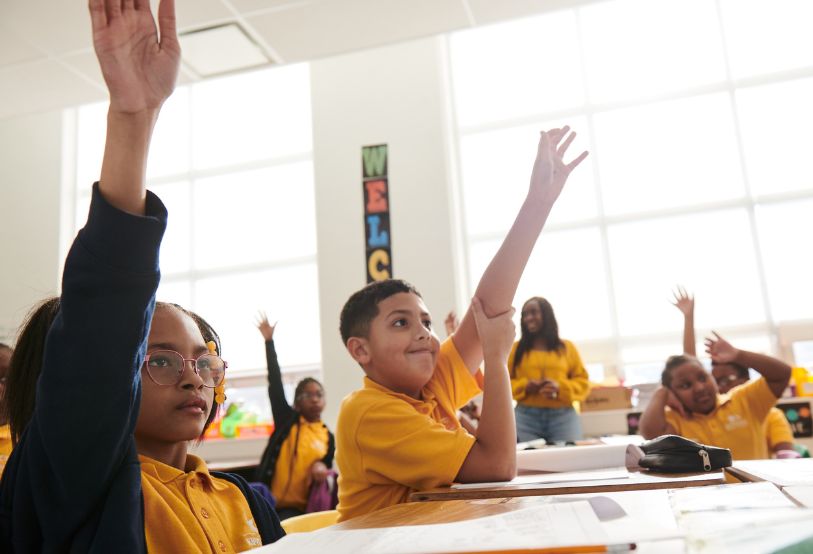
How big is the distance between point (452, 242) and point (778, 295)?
2.51m

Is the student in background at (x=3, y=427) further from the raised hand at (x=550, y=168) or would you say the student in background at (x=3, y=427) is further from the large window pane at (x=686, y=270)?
the large window pane at (x=686, y=270)

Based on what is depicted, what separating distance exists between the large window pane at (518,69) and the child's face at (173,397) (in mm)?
5160

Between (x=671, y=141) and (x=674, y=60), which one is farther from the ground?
(x=674, y=60)

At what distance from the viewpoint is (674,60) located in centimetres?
560

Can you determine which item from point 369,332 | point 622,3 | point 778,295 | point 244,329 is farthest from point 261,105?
point 369,332

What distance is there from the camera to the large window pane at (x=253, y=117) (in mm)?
6488

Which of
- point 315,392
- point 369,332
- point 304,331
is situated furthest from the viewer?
point 304,331

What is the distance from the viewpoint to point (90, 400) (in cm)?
80

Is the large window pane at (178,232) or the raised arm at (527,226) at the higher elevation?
the large window pane at (178,232)

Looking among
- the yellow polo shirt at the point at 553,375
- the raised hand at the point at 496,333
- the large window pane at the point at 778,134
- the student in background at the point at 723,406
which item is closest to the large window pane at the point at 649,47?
the large window pane at the point at 778,134

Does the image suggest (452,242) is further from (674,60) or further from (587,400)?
(674,60)

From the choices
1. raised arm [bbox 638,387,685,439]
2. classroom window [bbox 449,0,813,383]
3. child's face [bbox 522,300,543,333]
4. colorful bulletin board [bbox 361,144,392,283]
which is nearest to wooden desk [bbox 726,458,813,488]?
raised arm [bbox 638,387,685,439]

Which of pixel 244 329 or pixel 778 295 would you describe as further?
pixel 244 329

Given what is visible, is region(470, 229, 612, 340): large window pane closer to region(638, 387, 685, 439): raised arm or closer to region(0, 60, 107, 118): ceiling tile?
region(638, 387, 685, 439): raised arm
